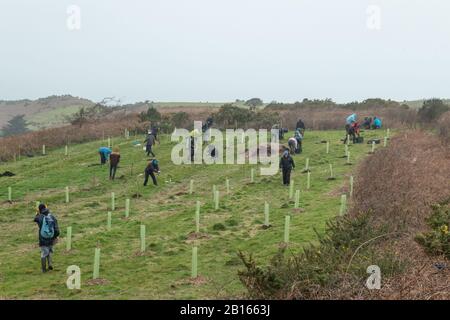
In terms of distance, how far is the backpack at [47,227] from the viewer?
13.3 m

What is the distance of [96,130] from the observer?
4828 cm

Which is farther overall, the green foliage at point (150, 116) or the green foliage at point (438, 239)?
the green foliage at point (150, 116)

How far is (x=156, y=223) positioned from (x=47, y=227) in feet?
19.2

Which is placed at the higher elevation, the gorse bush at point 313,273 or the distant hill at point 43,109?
the distant hill at point 43,109

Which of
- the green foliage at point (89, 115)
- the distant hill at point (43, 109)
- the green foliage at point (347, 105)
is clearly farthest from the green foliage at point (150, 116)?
the distant hill at point (43, 109)

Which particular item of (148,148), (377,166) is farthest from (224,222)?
(148,148)

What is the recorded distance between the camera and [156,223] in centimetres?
1877

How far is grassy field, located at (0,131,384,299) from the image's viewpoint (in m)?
12.4

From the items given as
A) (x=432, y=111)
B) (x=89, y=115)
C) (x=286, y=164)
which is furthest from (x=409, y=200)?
(x=89, y=115)

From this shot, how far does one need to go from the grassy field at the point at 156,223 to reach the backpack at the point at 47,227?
1.01 metres

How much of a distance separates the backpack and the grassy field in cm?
101

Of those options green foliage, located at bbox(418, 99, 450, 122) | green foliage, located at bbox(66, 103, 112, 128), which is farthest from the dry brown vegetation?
green foliage, located at bbox(66, 103, 112, 128)

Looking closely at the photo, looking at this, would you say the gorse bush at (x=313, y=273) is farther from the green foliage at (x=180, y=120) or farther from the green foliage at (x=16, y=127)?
the green foliage at (x=16, y=127)
